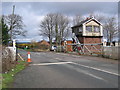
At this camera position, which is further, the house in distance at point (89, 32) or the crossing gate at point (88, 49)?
the house in distance at point (89, 32)

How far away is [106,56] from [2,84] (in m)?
16.9

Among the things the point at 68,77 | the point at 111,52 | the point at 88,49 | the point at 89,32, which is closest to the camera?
the point at 68,77

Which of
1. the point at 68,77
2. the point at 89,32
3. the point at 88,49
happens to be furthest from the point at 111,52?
the point at 89,32

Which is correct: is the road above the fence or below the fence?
below

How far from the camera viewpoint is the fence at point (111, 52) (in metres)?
19.9

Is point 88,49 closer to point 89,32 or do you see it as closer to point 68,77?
point 89,32

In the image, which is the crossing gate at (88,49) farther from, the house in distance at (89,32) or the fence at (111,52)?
the house in distance at (89,32)

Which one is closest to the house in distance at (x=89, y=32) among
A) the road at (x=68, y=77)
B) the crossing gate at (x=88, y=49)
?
the crossing gate at (x=88, y=49)

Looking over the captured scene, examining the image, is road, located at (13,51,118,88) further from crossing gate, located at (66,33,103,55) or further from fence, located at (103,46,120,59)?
crossing gate, located at (66,33,103,55)

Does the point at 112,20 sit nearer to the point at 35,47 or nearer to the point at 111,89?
the point at 35,47

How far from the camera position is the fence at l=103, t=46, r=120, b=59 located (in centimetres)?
1994

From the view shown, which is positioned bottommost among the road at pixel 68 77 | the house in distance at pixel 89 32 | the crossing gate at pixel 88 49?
the road at pixel 68 77

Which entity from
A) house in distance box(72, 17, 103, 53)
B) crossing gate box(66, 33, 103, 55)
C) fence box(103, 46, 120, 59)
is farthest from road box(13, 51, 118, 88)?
house in distance box(72, 17, 103, 53)

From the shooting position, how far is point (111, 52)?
69.6ft
